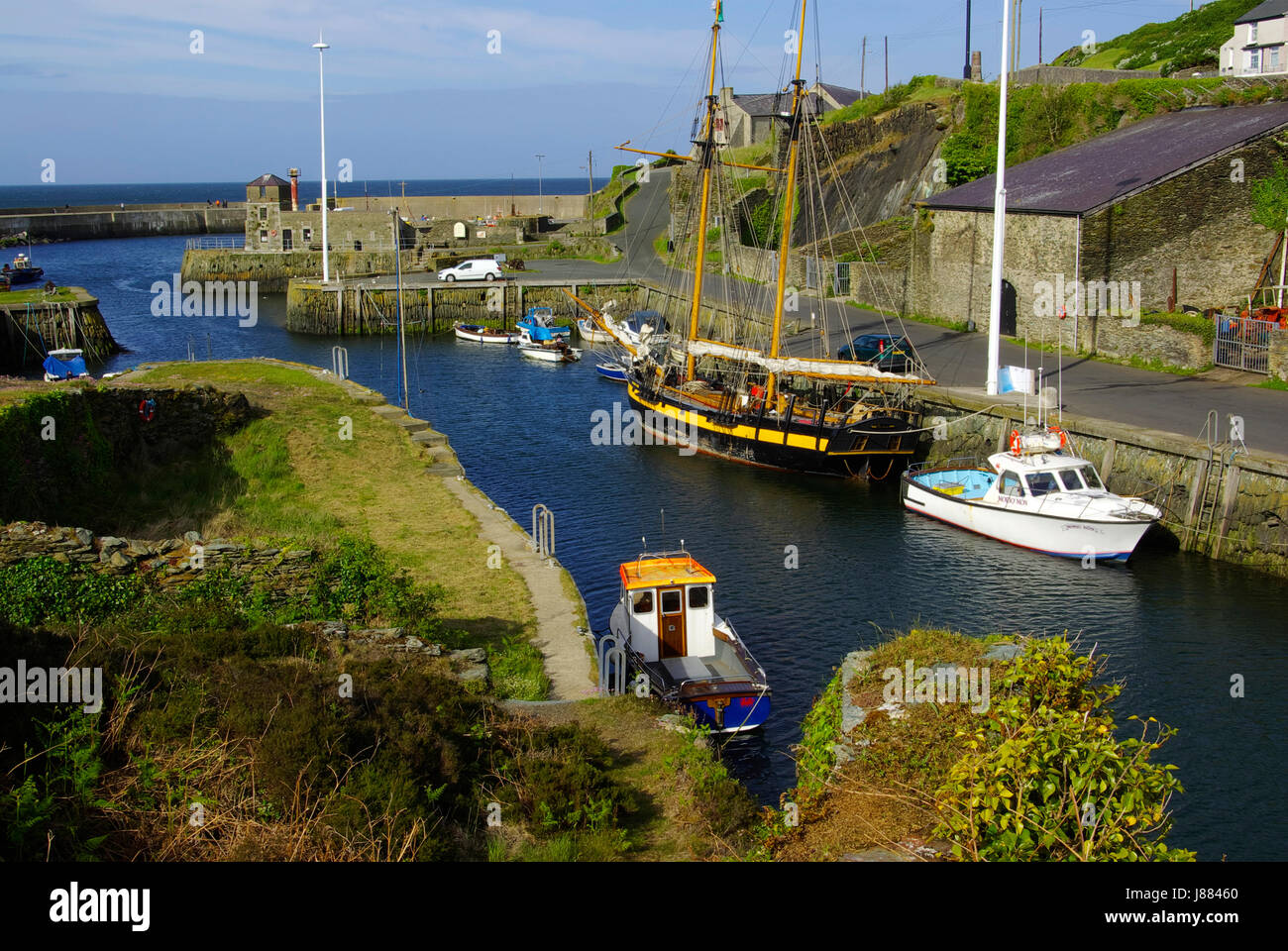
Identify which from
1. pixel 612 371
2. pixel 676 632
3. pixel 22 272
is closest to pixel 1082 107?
pixel 612 371

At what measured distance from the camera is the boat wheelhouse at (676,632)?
803 inches

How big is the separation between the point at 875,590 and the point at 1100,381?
16043mm

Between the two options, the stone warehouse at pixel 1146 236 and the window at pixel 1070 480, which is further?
the stone warehouse at pixel 1146 236

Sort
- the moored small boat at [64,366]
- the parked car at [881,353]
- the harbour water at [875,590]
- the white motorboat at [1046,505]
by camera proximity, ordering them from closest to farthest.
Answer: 1. the harbour water at [875,590]
2. the white motorboat at [1046,505]
3. the parked car at [881,353]
4. the moored small boat at [64,366]

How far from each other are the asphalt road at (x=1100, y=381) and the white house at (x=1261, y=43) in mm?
23908

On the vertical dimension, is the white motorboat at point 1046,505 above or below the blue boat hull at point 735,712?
above

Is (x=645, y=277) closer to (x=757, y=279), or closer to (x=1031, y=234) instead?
(x=757, y=279)

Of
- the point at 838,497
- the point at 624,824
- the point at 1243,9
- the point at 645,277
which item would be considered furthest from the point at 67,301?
the point at 1243,9

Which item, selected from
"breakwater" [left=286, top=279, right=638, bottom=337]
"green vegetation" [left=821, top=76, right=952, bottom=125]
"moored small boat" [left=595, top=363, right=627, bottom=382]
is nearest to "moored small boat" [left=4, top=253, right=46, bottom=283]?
"breakwater" [left=286, top=279, right=638, bottom=337]

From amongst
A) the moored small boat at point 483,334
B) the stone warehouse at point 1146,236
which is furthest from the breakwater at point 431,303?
the stone warehouse at point 1146,236

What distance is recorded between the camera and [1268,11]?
198 ft

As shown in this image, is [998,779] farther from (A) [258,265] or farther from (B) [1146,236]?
(A) [258,265]

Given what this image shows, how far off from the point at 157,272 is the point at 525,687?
4442 inches

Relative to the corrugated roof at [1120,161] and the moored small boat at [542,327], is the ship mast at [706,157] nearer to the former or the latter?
the corrugated roof at [1120,161]
